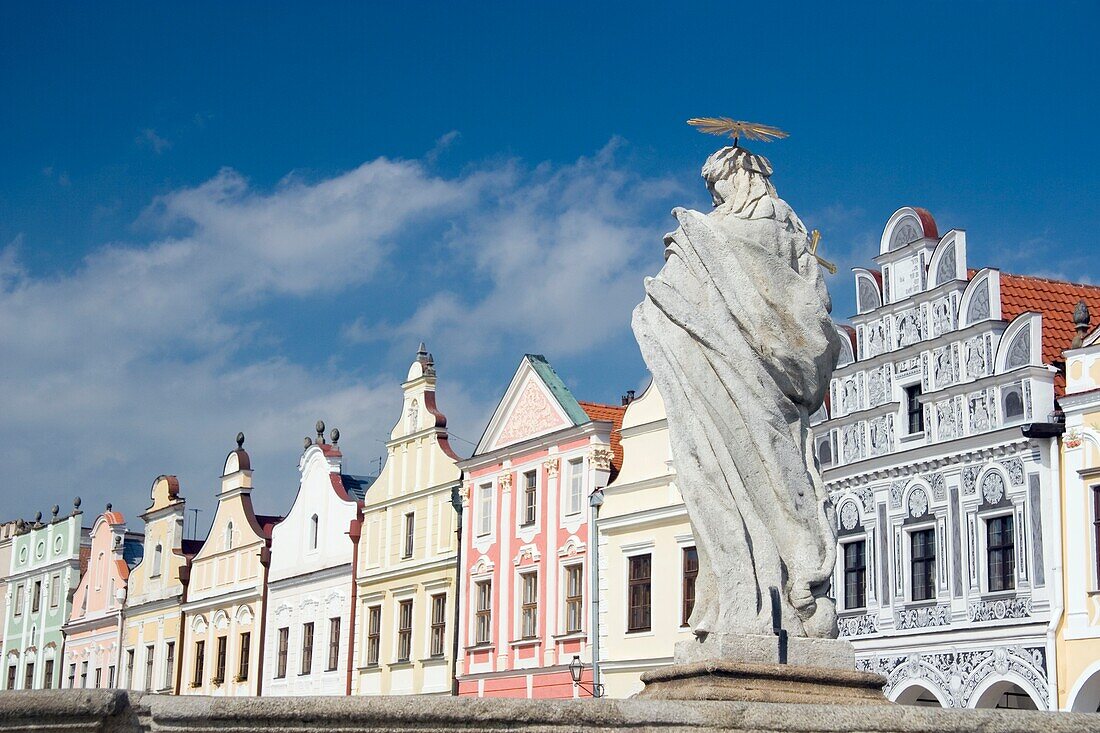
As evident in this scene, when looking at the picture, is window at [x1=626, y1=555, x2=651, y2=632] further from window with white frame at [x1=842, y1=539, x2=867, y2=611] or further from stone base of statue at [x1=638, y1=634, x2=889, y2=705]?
stone base of statue at [x1=638, y1=634, x2=889, y2=705]

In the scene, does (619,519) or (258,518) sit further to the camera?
(258,518)

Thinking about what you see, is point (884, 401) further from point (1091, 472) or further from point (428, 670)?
point (428, 670)

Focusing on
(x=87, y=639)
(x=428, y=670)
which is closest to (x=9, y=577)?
(x=87, y=639)

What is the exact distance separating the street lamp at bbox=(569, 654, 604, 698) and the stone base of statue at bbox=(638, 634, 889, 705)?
68.0ft

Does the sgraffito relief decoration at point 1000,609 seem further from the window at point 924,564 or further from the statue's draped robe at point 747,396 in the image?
the statue's draped robe at point 747,396

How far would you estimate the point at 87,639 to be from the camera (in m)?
49.9

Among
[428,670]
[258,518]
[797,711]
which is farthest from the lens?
[258,518]

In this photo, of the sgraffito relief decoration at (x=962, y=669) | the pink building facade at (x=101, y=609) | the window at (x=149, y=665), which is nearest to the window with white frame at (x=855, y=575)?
the sgraffito relief decoration at (x=962, y=669)

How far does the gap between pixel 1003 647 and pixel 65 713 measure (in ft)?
71.2

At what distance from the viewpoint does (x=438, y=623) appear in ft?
117

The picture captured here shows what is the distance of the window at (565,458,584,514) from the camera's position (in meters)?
32.3

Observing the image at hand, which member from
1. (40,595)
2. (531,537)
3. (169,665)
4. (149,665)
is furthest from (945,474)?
(40,595)

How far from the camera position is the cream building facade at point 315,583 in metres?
38.4

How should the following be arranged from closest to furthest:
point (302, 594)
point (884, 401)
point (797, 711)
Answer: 1. point (797, 711)
2. point (884, 401)
3. point (302, 594)
